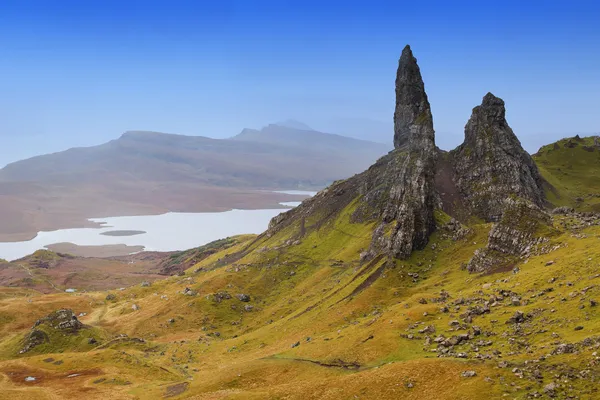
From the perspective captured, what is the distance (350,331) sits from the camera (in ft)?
260

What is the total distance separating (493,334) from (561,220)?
159 ft

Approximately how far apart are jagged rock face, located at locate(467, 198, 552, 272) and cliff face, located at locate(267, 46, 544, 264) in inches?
1065

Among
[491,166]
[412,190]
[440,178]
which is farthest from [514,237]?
[440,178]

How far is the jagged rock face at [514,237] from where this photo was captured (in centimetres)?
8331

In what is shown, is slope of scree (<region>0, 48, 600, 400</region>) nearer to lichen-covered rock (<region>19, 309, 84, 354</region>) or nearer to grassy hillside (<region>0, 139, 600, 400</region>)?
grassy hillside (<region>0, 139, 600, 400</region>)

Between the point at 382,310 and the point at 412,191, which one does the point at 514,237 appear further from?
the point at 412,191

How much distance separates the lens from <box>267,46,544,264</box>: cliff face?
128875mm

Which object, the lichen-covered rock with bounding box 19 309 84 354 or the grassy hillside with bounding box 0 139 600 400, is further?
the lichen-covered rock with bounding box 19 309 84 354

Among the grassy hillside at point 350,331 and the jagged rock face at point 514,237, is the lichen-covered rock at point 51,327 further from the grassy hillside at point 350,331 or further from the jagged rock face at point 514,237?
the jagged rock face at point 514,237

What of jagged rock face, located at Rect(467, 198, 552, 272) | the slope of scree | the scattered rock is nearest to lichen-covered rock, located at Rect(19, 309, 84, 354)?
the slope of scree

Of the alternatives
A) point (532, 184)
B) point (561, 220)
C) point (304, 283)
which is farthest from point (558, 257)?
point (532, 184)

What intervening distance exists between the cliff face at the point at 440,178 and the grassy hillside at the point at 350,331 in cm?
1040

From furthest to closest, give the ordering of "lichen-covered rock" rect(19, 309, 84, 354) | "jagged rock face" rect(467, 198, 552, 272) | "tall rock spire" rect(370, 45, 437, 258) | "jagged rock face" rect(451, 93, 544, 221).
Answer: "jagged rock face" rect(451, 93, 544, 221)
"lichen-covered rock" rect(19, 309, 84, 354)
"tall rock spire" rect(370, 45, 437, 258)
"jagged rock face" rect(467, 198, 552, 272)

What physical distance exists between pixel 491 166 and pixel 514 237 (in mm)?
85281
